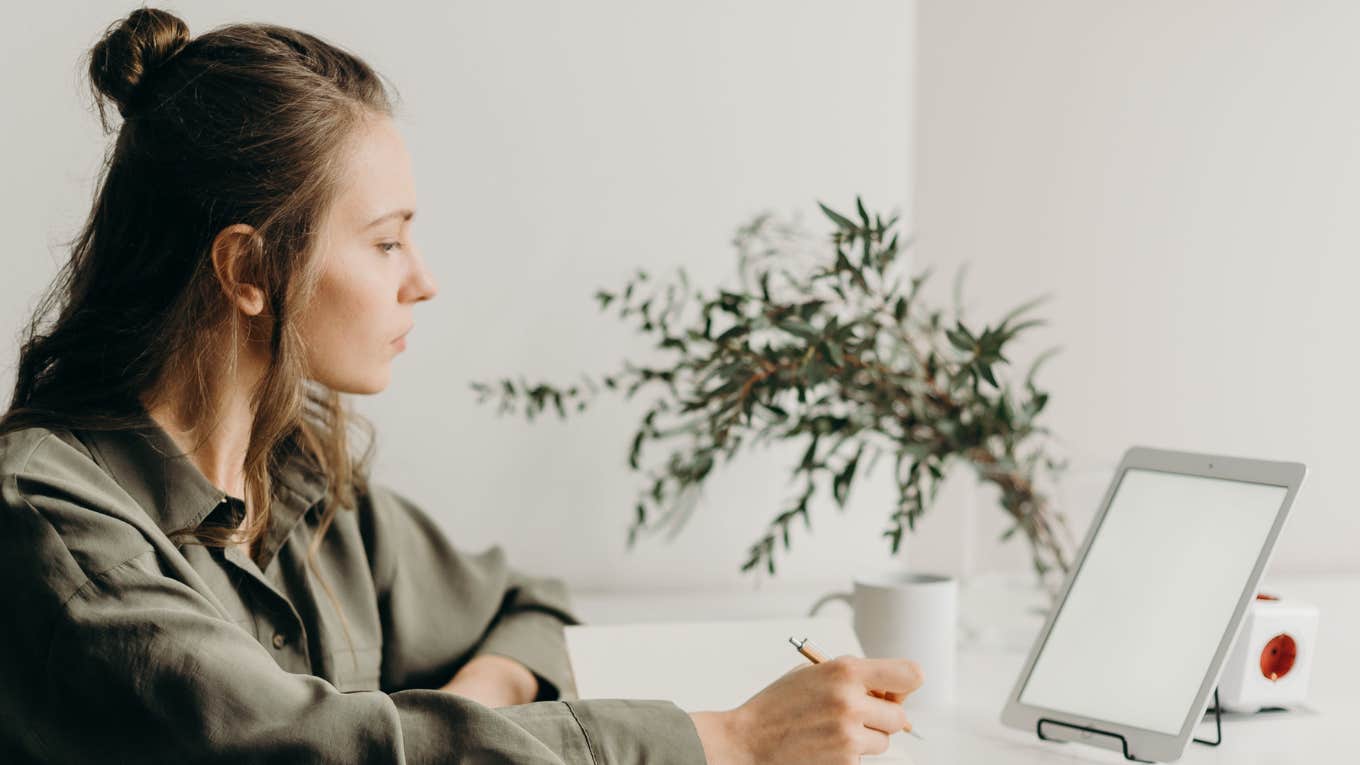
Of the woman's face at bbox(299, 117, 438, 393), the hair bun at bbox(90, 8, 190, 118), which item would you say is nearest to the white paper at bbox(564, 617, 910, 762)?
the woman's face at bbox(299, 117, 438, 393)

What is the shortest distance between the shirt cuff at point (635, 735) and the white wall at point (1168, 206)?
107 centimetres

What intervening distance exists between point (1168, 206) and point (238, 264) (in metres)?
1.28

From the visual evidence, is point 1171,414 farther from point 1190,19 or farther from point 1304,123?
point 1190,19

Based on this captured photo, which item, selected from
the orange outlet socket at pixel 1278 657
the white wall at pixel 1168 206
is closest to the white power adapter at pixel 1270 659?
the orange outlet socket at pixel 1278 657

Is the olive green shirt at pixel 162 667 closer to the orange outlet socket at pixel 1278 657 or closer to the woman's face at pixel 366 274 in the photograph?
the woman's face at pixel 366 274

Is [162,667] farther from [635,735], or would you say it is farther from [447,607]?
[447,607]

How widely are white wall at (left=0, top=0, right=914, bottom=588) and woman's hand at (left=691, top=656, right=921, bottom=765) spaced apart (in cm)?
63

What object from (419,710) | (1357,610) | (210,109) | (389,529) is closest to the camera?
(419,710)

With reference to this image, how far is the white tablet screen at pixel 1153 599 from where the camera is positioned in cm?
87

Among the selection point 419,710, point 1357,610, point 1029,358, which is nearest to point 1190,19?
point 1029,358

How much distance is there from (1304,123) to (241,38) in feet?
4.59

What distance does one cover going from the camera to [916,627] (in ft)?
3.41

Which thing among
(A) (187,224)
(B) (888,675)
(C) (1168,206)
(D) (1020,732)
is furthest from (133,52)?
(C) (1168,206)

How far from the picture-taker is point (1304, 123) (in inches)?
66.6
